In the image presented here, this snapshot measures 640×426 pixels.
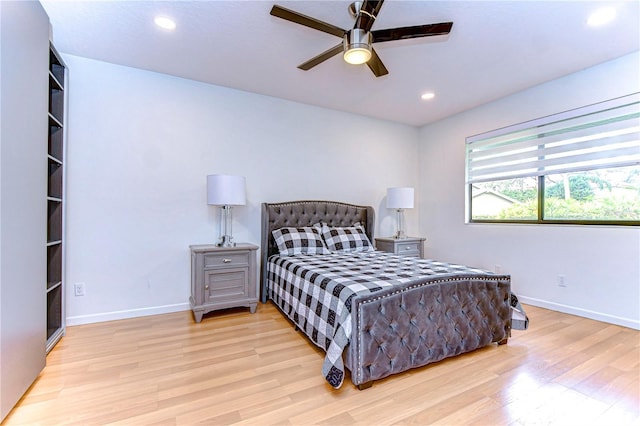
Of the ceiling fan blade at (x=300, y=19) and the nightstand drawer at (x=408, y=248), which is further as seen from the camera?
the nightstand drawer at (x=408, y=248)

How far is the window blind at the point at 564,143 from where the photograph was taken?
273 centimetres

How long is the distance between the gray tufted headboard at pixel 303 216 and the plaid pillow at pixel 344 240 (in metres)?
0.20

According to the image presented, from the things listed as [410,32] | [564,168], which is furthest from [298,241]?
[564,168]

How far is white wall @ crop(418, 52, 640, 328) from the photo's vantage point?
8.96 feet

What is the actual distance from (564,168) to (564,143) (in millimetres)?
273

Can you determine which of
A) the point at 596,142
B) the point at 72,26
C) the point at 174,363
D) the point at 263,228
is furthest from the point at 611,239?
the point at 72,26

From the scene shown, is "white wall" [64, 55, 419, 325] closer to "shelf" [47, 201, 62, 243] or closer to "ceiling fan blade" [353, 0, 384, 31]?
"shelf" [47, 201, 62, 243]

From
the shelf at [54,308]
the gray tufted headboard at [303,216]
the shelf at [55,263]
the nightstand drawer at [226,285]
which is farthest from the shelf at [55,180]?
the gray tufted headboard at [303,216]

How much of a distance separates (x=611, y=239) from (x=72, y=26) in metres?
5.06

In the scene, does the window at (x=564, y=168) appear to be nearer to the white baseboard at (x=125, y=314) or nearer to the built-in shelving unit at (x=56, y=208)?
the white baseboard at (x=125, y=314)

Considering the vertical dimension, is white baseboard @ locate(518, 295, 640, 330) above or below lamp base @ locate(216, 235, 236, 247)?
below

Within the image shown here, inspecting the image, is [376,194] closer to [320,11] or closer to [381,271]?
[381,271]

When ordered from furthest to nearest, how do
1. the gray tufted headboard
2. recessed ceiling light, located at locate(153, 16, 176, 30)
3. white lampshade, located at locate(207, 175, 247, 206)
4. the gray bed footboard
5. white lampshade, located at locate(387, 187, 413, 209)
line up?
white lampshade, located at locate(387, 187, 413, 209), the gray tufted headboard, white lampshade, located at locate(207, 175, 247, 206), recessed ceiling light, located at locate(153, 16, 176, 30), the gray bed footboard

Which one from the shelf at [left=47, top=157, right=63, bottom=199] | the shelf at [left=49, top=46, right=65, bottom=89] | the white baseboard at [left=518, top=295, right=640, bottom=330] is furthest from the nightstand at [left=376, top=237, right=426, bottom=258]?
the shelf at [left=49, top=46, right=65, bottom=89]
